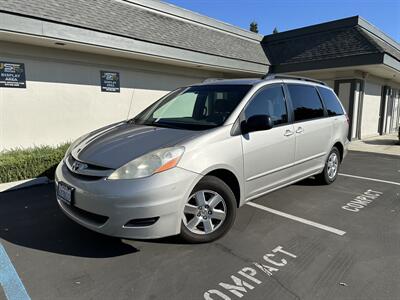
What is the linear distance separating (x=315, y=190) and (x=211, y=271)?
3.09m

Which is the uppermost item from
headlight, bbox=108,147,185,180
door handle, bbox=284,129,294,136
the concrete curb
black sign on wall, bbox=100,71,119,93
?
black sign on wall, bbox=100,71,119,93

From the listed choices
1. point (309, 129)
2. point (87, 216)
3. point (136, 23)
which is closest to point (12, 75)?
point (136, 23)

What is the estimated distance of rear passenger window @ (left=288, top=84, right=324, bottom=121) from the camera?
4.32m

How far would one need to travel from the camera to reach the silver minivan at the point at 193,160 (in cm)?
269

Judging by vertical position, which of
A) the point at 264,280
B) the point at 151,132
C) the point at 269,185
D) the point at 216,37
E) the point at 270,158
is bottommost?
the point at 264,280

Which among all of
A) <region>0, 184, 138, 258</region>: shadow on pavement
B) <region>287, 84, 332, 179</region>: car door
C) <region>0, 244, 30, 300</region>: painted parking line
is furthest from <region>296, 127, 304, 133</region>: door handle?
<region>0, 244, 30, 300</region>: painted parking line

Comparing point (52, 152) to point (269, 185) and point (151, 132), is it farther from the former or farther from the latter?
point (269, 185)

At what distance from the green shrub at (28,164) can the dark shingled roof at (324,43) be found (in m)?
9.98

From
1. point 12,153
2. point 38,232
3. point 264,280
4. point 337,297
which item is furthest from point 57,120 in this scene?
point 337,297

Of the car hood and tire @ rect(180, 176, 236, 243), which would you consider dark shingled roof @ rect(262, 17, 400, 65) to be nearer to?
tire @ rect(180, 176, 236, 243)

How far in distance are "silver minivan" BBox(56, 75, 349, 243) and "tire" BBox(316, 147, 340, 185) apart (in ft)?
2.27

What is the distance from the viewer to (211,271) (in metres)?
2.73

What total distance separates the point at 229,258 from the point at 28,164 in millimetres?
4505

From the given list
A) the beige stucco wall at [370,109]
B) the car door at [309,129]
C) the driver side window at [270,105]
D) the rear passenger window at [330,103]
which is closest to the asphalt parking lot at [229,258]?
the car door at [309,129]
